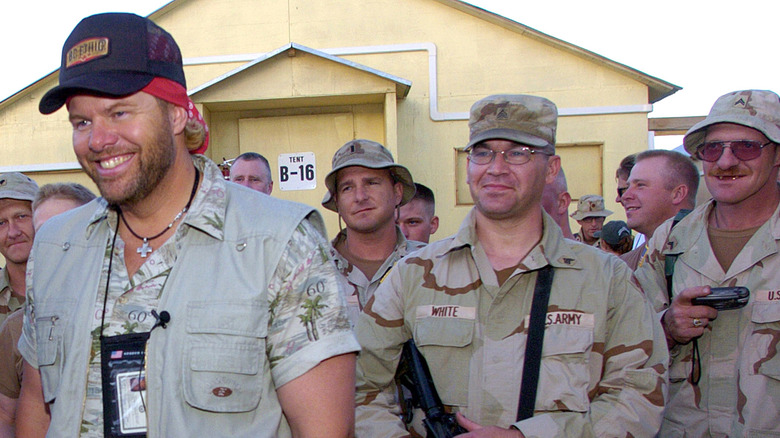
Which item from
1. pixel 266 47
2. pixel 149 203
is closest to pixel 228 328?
pixel 149 203

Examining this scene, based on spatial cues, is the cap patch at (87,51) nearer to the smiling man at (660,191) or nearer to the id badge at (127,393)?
the id badge at (127,393)

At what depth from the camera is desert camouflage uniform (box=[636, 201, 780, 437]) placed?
2752 mm

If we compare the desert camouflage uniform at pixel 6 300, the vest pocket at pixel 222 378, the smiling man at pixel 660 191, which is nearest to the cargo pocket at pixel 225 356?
the vest pocket at pixel 222 378

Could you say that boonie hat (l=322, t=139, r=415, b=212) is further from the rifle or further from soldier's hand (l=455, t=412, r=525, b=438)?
soldier's hand (l=455, t=412, r=525, b=438)

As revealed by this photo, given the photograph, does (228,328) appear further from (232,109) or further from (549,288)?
(232,109)

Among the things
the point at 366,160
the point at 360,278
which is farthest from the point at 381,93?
the point at 360,278

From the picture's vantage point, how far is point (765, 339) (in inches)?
110

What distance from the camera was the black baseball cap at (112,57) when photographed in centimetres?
173

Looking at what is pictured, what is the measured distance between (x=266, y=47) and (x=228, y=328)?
891 centimetres

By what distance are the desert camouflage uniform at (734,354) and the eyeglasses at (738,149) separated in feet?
1.03

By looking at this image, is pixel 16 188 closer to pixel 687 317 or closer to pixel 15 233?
pixel 15 233

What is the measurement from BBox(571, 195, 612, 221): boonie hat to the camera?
5.70 meters

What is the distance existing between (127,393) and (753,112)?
2992 millimetres

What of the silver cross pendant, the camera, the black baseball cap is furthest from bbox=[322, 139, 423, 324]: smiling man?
the black baseball cap
